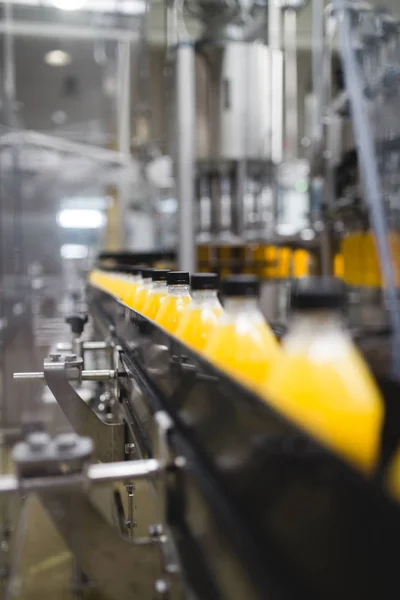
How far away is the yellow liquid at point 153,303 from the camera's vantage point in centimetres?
107

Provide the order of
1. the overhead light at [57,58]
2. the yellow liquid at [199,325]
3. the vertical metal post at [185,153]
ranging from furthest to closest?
the overhead light at [57,58] < the vertical metal post at [185,153] < the yellow liquid at [199,325]

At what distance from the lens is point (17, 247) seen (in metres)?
4.70

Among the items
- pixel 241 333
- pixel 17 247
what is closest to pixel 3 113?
pixel 17 247

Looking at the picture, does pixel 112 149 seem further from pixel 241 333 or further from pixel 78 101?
pixel 241 333

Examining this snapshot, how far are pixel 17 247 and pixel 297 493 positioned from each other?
4546mm

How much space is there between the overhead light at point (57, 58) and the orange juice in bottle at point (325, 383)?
618 cm

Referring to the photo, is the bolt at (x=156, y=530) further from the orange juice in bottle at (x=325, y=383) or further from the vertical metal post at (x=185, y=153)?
the vertical metal post at (x=185, y=153)

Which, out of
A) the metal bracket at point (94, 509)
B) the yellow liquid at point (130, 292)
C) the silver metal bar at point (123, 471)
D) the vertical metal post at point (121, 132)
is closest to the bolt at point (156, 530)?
the metal bracket at point (94, 509)

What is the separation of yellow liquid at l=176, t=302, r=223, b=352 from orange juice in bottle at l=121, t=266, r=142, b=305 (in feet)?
1.68

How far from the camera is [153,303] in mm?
1097

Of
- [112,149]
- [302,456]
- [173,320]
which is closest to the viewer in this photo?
[302,456]

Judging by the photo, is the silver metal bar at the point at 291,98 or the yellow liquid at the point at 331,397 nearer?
the yellow liquid at the point at 331,397

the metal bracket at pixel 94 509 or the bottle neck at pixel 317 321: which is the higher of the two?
the bottle neck at pixel 317 321

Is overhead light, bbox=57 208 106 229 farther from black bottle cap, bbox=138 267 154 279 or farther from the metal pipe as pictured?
the metal pipe
